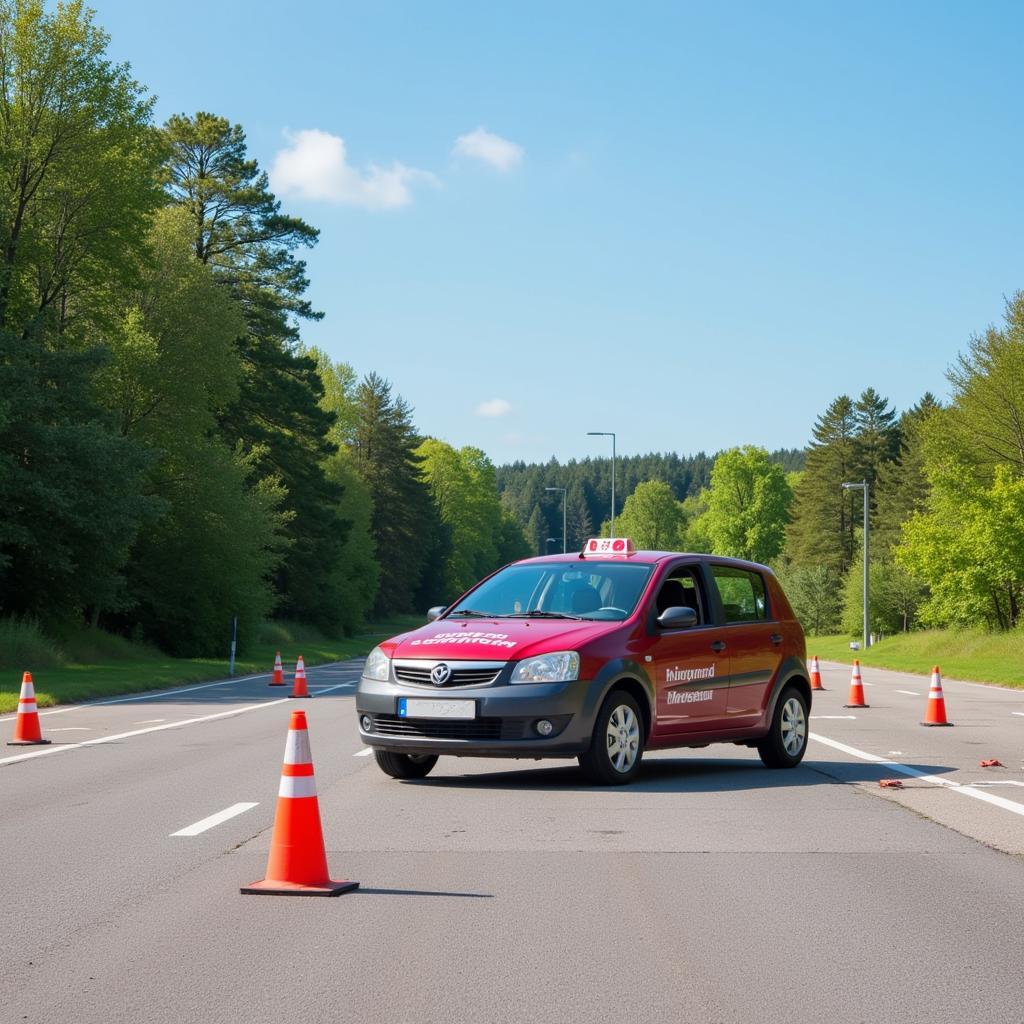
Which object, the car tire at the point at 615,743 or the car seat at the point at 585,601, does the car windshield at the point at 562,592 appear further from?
the car tire at the point at 615,743

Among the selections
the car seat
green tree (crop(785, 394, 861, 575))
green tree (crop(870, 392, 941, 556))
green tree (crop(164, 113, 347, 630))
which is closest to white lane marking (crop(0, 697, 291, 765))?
the car seat

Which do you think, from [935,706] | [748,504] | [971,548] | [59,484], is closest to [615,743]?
[935,706]

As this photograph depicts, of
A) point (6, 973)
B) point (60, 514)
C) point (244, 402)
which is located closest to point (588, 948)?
point (6, 973)

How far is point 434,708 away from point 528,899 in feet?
14.4

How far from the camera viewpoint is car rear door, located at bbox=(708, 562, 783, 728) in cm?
1392

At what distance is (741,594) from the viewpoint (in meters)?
14.4

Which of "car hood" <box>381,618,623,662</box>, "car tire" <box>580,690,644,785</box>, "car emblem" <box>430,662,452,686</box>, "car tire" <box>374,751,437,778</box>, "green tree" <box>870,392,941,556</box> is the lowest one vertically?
"car tire" <box>374,751,437,778</box>

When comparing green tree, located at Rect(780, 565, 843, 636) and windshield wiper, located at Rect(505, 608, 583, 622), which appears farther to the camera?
green tree, located at Rect(780, 565, 843, 636)

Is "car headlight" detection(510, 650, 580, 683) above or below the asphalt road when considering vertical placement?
above

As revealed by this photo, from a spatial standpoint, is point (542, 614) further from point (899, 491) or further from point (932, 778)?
point (899, 491)

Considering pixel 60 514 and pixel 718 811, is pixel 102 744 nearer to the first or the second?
pixel 718 811

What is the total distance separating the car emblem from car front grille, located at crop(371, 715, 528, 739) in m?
0.29

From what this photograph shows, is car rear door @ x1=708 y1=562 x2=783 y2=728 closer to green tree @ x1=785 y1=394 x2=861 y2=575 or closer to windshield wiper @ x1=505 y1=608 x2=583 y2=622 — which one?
windshield wiper @ x1=505 y1=608 x2=583 y2=622

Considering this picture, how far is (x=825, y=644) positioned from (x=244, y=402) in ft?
106
